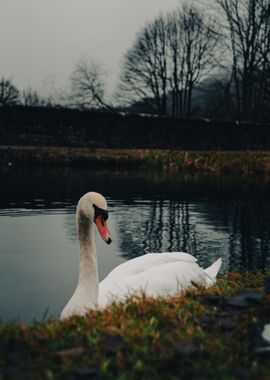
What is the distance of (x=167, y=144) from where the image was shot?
32.4 m

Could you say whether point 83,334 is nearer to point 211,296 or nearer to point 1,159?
point 211,296

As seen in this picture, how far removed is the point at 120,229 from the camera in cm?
1052

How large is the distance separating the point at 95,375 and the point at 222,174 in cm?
2099

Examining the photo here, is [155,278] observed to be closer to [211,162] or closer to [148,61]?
[211,162]

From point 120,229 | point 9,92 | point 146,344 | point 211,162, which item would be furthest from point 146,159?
point 9,92

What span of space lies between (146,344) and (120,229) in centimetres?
742

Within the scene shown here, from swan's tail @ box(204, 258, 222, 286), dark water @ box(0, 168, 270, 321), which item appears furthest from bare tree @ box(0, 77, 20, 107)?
swan's tail @ box(204, 258, 222, 286)

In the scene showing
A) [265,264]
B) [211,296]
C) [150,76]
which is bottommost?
[265,264]

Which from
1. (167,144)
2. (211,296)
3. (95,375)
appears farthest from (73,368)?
(167,144)

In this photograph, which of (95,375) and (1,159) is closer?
(95,375)

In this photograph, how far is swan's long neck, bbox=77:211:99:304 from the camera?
15.8 ft

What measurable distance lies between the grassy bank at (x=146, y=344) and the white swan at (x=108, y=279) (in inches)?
32.4

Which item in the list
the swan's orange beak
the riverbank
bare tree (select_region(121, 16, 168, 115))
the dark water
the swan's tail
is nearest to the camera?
the swan's orange beak

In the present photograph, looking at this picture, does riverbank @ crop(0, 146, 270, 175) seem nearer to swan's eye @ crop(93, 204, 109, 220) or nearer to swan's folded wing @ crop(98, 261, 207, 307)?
swan's folded wing @ crop(98, 261, 207, 307)
